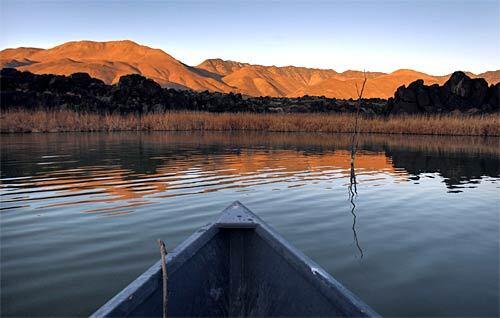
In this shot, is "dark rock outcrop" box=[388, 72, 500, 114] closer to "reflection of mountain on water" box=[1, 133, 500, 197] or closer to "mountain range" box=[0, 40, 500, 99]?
"reflection of mountain on water" box=[1, 133, 500, 197]

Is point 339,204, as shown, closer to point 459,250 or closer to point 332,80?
point 459,250

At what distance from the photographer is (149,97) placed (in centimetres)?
4378

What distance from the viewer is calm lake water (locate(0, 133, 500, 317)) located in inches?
147

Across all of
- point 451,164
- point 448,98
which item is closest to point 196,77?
point 448,98

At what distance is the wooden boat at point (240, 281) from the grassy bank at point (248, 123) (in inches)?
1126

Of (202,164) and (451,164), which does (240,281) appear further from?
(451,164)

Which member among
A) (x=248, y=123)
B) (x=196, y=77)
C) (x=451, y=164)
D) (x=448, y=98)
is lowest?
(x=451, y=164)

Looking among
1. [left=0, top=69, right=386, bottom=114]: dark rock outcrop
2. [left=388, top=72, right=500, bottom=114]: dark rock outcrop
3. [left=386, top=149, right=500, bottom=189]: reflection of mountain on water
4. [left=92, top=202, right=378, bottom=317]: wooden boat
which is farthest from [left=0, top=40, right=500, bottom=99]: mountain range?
[left=92, top=202, right=378, bottom=317]: wooden boat

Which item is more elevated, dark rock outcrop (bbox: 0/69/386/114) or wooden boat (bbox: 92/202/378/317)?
dark rock outcrop (bbox: 0/69/386/114)

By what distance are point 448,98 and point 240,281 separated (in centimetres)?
4272

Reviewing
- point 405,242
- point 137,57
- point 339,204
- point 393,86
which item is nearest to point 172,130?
point 339,204

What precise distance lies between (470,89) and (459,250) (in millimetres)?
40858

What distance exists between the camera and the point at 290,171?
11758 mm

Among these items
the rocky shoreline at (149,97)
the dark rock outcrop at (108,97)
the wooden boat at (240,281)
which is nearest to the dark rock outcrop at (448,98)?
the rocky shoreline at (149,97)
